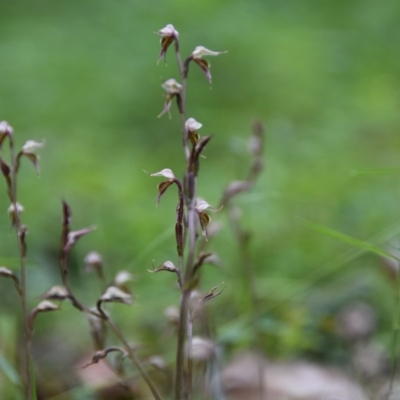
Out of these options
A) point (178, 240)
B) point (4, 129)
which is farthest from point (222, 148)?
point (178, 240)

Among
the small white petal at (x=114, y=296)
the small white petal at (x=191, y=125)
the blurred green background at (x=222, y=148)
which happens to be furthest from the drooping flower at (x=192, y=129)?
the small white petal at (x=114, y=296)

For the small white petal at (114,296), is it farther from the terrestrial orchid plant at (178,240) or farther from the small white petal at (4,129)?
the small white petal at (4,129)

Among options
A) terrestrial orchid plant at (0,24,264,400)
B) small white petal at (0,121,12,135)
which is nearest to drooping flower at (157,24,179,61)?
terrestrial orchid plant at (0,24,264,400)

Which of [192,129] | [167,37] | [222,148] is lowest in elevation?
[192,129]

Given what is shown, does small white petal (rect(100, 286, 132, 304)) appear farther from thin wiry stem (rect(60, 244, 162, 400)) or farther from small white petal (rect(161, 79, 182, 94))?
small white petal (rect(161, 79, 182, 94))

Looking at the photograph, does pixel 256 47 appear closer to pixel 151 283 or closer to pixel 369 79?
pixel 369 79

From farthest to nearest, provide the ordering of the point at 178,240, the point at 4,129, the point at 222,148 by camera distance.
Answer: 1. the point at 222,148
2. the point at 4,129
3. the point at 178,240

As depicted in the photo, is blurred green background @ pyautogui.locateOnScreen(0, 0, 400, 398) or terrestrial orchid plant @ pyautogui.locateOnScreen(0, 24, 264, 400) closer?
terrestrial orchid plant @ pyautogui.locateOnScreen(0, 24, 264, 400)

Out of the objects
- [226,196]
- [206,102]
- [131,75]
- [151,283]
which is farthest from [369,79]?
[226,196]

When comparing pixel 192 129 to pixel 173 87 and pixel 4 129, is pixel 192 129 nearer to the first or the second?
pixel 173 87
